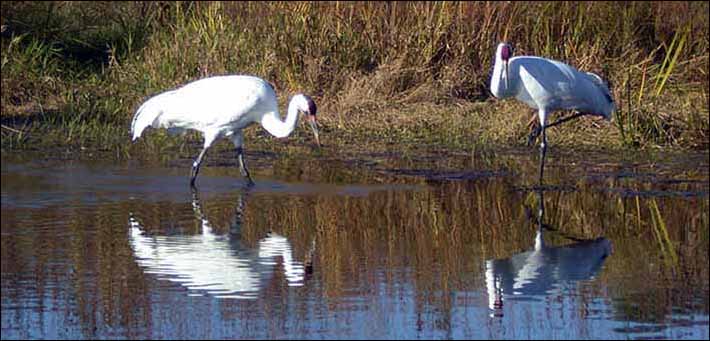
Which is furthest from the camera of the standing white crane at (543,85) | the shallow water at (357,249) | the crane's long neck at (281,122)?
the standing white crane at (543,85)

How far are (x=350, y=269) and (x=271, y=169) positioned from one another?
3976 millimetres

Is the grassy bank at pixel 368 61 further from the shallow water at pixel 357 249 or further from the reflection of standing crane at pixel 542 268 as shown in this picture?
the reflection of standing crane at pixel 542 268

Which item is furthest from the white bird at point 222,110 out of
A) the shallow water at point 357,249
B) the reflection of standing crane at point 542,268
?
the reflection of standing crane at point 542,268

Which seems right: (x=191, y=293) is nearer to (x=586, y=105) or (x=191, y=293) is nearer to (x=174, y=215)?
(x=174, y=215)

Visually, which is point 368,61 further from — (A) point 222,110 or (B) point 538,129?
(A) point 222,110

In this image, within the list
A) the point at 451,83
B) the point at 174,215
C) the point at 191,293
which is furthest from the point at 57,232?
the point at 451,83

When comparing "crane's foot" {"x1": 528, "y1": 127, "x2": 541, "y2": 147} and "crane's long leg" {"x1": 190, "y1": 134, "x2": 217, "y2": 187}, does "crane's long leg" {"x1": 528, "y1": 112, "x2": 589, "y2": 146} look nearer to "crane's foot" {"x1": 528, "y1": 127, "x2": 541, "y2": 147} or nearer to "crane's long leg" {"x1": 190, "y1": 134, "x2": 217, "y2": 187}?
"crane's foot" {"x1": 528, "y1": 127, "x2": 541, "y2": 147}

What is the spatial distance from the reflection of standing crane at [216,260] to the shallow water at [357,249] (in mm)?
16

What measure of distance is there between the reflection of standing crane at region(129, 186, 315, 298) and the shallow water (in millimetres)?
16

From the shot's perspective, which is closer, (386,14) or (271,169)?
(271,169)

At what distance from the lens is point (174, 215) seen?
8.87 metres

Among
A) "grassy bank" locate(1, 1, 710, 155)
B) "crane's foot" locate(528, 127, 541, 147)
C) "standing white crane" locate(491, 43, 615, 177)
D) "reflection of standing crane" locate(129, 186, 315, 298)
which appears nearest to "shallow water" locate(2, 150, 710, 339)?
"reflection of standing crane" locate(129, 186, 315, 298)

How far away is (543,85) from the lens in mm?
A: 11195

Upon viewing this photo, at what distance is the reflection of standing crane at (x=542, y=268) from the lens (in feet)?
22.0
